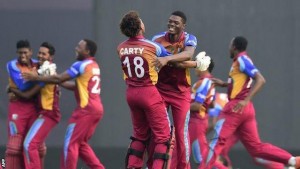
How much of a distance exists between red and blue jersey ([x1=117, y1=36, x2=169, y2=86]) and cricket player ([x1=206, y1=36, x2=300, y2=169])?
118 inches

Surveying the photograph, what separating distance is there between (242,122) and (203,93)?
744 mm

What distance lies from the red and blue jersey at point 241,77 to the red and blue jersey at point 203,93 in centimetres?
44

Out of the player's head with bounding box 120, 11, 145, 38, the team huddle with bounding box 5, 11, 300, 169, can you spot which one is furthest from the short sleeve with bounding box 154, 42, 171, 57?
the team huddle with bounding box 5, 11, 300, 169

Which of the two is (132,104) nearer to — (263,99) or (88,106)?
(88,106)

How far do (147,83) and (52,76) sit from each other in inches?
116

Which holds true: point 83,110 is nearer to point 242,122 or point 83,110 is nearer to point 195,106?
point 195,106

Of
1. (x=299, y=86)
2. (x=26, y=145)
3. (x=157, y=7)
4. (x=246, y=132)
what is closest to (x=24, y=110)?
(x=26, y=145)

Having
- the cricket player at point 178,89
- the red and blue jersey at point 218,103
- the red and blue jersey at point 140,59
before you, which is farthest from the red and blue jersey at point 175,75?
the red and blue jersey at point 218,103

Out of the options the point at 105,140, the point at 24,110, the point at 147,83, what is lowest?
the point at 105,140

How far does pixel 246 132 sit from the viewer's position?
49.9ft

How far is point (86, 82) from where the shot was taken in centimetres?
1523

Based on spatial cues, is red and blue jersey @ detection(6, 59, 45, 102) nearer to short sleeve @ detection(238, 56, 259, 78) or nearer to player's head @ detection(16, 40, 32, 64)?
player's head @ detection(16, 40, 32, 64)

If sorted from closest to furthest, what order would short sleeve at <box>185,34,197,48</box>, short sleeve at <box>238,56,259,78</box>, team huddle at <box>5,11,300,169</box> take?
short sleeve at <box>185,34,197,48</box> → team huddle at <box>5,11,300,169</box> → short sleeve at <box>238,56,259,78</box>

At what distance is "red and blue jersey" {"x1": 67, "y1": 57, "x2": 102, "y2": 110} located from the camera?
15.2m
